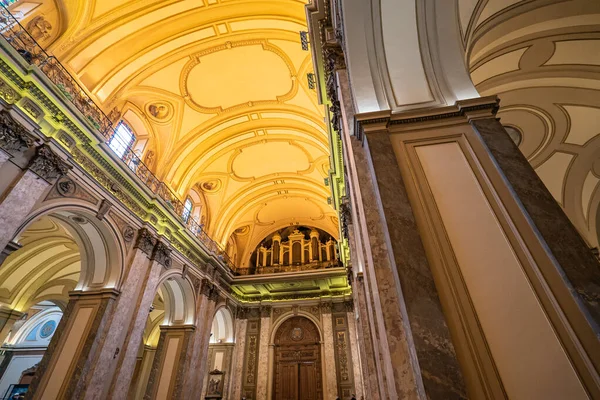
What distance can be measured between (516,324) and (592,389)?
0.39 m

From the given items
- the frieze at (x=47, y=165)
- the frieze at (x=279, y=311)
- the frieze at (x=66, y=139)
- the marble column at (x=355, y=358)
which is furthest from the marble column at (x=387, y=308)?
the frieze at (x=279, y=311)

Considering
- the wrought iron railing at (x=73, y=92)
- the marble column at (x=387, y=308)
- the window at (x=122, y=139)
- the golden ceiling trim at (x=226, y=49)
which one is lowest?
the marble column at (x=387, y=308)

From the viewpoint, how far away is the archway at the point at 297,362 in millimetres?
12305

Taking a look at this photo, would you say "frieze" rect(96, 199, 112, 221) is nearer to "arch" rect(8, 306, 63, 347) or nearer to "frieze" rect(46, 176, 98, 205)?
"frieze" rect(46, 176, 98, 205)

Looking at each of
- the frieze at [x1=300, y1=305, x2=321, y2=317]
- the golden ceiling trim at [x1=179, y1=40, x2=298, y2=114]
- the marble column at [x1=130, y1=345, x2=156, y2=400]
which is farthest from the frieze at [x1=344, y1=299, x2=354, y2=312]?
the golden ceiling trim at [x1=179, y1=40, x2=298, y2=114]

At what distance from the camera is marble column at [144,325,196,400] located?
8680 millimetres

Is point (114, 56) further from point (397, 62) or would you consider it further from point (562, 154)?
point (562, 154)

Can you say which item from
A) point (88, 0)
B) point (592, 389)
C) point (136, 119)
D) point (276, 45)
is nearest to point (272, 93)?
point (276, 45)

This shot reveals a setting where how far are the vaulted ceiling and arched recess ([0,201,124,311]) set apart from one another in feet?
9.27

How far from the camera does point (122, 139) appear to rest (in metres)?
8.47

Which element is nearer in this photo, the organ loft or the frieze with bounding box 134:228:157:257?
the organ loft

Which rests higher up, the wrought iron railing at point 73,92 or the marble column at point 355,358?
the wrought iron railing at point 73,92

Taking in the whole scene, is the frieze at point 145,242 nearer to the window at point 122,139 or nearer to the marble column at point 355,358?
the window at point 122,139

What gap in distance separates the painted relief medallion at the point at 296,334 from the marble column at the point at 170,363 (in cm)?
554
